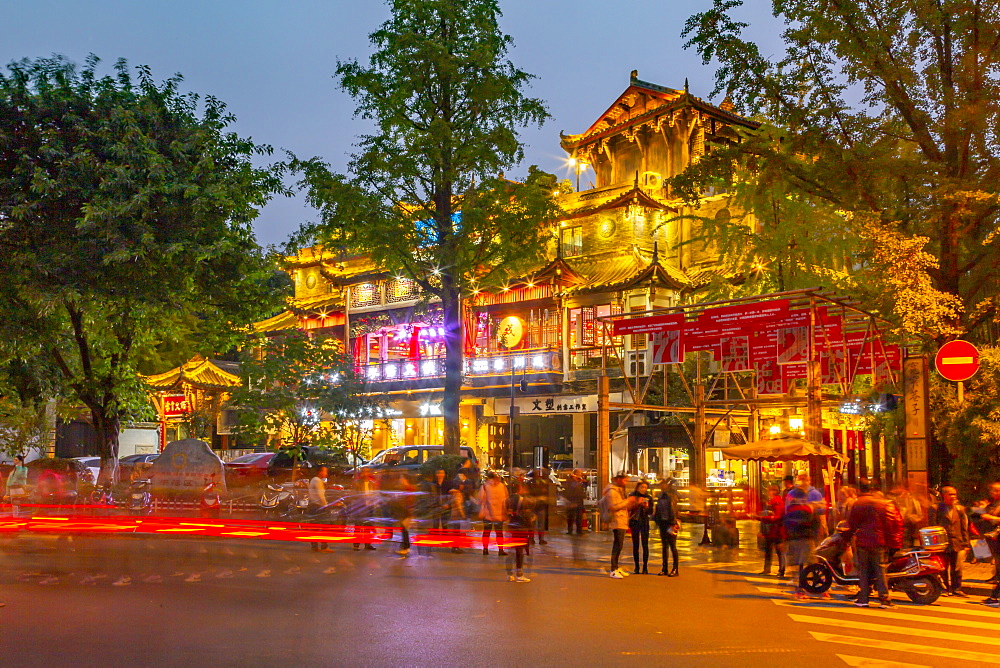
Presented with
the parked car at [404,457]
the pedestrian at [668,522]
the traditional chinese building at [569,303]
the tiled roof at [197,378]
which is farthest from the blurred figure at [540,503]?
the tiled roof at [197,378]

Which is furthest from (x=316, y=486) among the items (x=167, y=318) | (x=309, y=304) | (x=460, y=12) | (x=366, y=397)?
(x=309, y=304)

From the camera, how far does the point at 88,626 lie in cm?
997

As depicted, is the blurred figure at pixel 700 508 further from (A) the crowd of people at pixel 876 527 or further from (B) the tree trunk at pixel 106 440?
(B) the tree trunk at pixel 106 440

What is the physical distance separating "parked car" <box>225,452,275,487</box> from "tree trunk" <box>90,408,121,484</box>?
19.8 feet

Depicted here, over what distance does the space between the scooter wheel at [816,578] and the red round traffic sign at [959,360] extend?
4929mm

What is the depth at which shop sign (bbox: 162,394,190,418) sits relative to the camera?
41281 mm

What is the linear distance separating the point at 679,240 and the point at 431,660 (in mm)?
35100

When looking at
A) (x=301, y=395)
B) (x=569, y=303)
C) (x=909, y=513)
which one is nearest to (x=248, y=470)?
(x=301, y=395)

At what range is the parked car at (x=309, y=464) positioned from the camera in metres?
31.2

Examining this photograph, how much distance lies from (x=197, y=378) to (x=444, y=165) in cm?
2124

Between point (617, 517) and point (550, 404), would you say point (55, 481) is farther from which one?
point (617, 517)

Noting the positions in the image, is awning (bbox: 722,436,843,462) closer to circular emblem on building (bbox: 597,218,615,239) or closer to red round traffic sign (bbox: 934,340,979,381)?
red round traffic sign (bbox: 934,340,979,381)

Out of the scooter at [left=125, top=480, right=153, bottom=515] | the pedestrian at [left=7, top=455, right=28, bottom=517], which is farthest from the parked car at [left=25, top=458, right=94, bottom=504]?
the scooter at [left=125, top=480, right=153, bottom=515]

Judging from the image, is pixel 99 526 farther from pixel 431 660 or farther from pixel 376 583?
pixel 431 660
